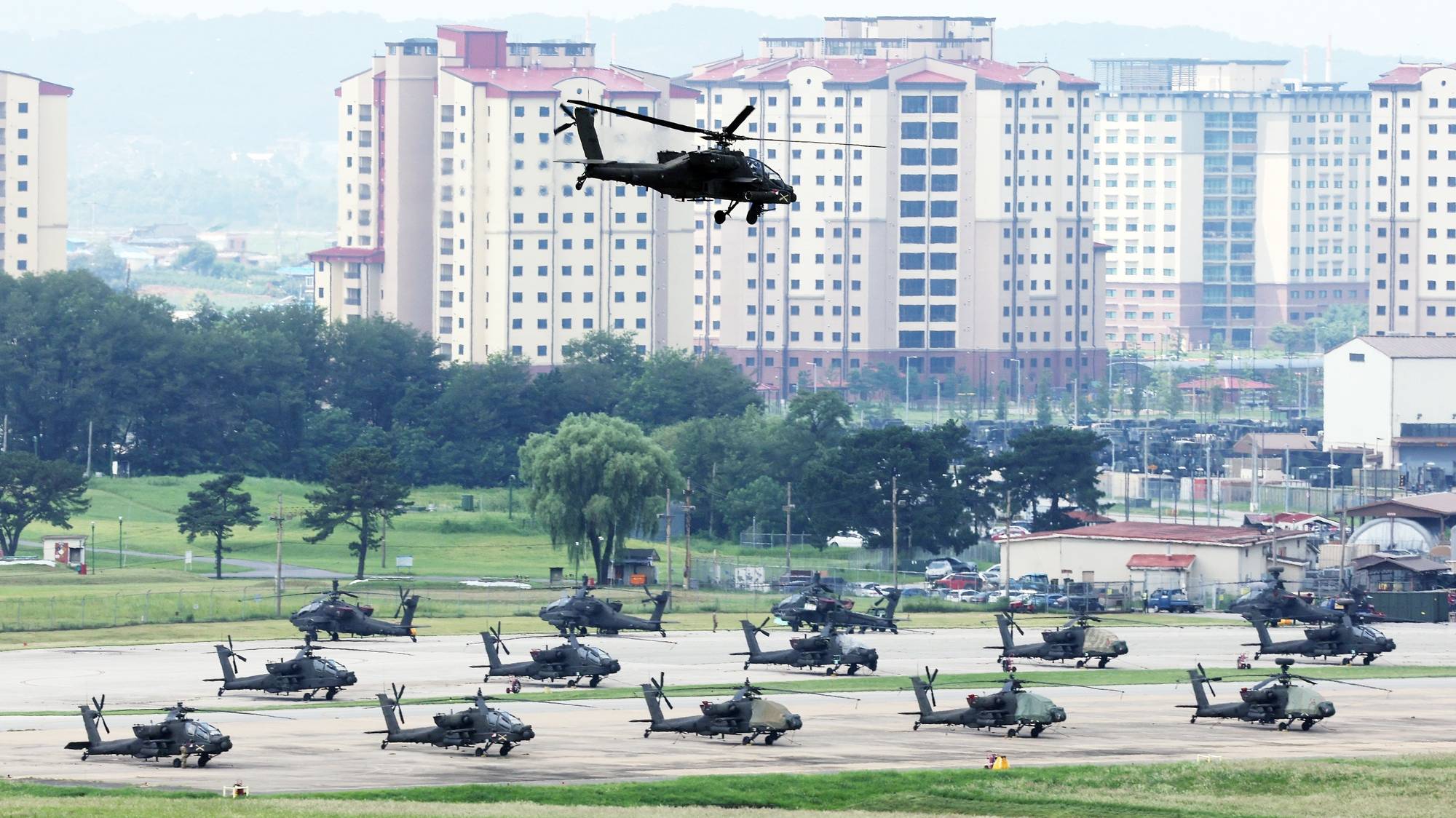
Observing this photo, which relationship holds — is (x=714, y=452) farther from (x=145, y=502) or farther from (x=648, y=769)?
(x=648, y=769)

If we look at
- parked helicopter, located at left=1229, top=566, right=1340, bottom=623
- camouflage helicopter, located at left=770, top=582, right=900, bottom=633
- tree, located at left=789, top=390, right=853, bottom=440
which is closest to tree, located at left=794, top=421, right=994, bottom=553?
tree, located at left=789, top=390, right=853, bottom=440

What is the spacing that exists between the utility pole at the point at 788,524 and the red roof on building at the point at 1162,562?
20.9 meters

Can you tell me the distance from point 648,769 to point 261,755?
11.4 meters

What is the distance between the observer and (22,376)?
606ft

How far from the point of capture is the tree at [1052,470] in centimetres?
15662

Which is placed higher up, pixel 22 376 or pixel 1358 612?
pixel 22 376

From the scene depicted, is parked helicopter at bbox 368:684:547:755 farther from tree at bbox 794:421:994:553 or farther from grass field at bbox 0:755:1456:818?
tree at bbox 794:421:994:553

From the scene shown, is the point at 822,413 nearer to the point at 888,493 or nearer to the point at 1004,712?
A: the point at 888,493

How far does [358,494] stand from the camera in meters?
137

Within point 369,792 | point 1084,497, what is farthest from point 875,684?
point 1084,497

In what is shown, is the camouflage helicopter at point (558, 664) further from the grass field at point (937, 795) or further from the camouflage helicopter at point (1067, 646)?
the grass field at point (937, 795)

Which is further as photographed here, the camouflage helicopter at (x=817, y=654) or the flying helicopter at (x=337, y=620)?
the flying helicopter at (x=337, y=620)

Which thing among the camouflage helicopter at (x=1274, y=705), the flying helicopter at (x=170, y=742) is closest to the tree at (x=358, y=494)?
the flying helicopter at (x=170, y=742)

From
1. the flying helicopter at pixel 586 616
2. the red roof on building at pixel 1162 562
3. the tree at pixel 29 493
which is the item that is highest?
the tree at pixel 29 493
